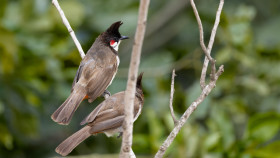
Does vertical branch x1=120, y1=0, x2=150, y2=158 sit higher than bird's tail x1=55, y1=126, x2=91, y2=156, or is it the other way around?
vertical branch x1=120, y1=0, x2=150, y2=158

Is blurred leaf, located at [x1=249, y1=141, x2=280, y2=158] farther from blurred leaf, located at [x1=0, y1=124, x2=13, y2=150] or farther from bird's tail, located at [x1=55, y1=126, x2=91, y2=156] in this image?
blurred leaf, located at [x1=0, y1=124, x2=13, y2=150]

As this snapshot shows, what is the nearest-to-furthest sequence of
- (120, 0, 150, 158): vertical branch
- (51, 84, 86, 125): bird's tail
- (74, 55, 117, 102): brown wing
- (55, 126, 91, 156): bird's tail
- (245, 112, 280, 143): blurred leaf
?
1. (120, 0, 150, 158): vertical branch
2. (55, 126, 91, 156): bird's tail
3. (51, 84, 86, 125): bird's tail
4. (74, 55, 117, 102): brown wing
5. (245, 112, 280, 143): blurred leaf

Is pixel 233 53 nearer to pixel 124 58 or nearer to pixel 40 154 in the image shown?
pixel 124 58

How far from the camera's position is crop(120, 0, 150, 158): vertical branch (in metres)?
2.66

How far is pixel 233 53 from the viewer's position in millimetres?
6137

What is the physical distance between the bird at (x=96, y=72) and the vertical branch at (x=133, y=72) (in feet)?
3.09

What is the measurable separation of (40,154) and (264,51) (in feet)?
8.43

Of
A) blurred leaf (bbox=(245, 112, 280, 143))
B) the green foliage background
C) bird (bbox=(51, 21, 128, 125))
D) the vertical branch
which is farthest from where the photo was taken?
the green foliage background

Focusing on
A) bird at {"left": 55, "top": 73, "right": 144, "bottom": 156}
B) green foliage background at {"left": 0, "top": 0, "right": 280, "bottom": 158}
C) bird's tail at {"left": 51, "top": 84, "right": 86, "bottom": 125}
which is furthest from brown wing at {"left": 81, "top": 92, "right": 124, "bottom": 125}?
green foliage background at {"left": 0, "top": 0, "right": 280, "bottom": 158}

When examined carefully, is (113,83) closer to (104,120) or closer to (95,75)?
(95,75)

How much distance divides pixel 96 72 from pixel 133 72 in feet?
5.08

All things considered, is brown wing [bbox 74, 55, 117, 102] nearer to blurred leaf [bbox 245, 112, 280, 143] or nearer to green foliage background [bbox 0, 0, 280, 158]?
green foliage background [bbox 0, 0, 280, 158]

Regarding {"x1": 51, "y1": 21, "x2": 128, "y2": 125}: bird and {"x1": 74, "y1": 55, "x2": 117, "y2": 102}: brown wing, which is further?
{"x1": 74, "y1": 55, "x2": 117, "y2": 102}: brown wing

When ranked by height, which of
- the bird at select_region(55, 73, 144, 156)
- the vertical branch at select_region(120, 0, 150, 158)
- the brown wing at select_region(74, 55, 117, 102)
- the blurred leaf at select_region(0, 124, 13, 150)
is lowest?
the blurred leaf at select_region(0, 124, 13, 150)
